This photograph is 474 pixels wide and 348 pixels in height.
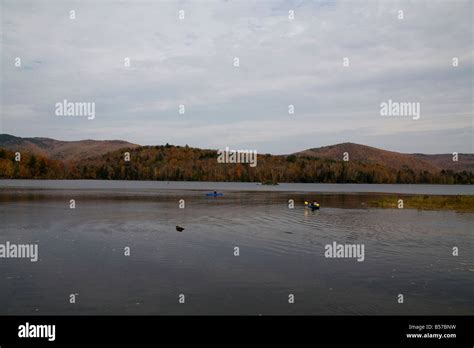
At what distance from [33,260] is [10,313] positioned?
9.13m

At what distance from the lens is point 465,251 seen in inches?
1097

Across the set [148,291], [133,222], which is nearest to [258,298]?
[148,291]

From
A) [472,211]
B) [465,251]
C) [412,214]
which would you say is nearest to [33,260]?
[465,251]

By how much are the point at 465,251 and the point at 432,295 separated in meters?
12.2

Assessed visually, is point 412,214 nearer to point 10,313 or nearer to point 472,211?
point 472,211

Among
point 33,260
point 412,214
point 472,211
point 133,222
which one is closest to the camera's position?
point 33,260
